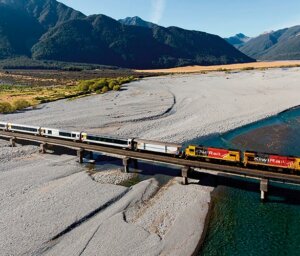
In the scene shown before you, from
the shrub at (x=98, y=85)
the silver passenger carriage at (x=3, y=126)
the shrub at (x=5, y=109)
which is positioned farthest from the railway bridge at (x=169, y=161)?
the shrub at (x=98, y=85)

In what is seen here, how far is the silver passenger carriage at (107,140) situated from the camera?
51250mm

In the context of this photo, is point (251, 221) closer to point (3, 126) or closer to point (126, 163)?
point (126, 163)

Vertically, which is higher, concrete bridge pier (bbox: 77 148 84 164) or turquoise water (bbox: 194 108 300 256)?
concrete bridge pier (bbox: 77 148 84 164)

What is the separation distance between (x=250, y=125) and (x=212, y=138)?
1533cm

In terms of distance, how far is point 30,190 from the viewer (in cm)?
4306

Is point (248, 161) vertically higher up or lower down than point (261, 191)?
higher up

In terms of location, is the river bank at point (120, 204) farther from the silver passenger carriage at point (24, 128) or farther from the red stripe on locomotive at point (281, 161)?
the red stripe on locomotive at point (281, 161)

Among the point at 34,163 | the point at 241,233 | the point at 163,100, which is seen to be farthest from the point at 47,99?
the point at 241,233

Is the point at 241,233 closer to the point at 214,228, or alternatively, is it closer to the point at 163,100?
the point at 214,228

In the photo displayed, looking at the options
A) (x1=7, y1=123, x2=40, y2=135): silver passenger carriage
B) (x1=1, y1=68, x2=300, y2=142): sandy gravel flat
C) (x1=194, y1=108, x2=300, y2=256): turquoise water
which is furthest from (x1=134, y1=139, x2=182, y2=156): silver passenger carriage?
(x1=7, y1=123, x2=40, y2=135): silver passenger carriage

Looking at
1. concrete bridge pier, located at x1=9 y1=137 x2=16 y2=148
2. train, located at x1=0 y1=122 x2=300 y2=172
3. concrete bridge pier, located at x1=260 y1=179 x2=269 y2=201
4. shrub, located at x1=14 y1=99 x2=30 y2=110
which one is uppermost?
shrub, located at x1=14 y1=99 x2=30 y2=110

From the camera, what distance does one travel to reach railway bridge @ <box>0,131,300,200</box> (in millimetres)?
39812

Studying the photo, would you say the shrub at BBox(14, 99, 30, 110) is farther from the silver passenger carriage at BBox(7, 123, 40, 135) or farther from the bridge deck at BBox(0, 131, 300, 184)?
the bridge deck at BBox(0, 131, 300, 184)

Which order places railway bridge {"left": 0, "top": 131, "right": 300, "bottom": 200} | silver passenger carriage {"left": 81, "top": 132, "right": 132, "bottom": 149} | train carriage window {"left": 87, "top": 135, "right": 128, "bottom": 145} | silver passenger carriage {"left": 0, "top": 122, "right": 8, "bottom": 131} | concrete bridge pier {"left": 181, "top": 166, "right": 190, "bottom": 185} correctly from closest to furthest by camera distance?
1. railway bridge {"left": 0, "top": 131, "right": 300, "bottom": 200}
2. concrete bridge pier {"left": 181, "top": 166, "right": 190, "bottom": 185}
3. silver passenger carriage {"left": 81, "top": 132, "right": 132, "bottom": 149}
4. train carriage window {"left": 87, "top": 135, "right": 128, "bottom": 145}
5. silver passenger carriage {"left": 0, "top": 122, "right": 8, "bottom": 131}
